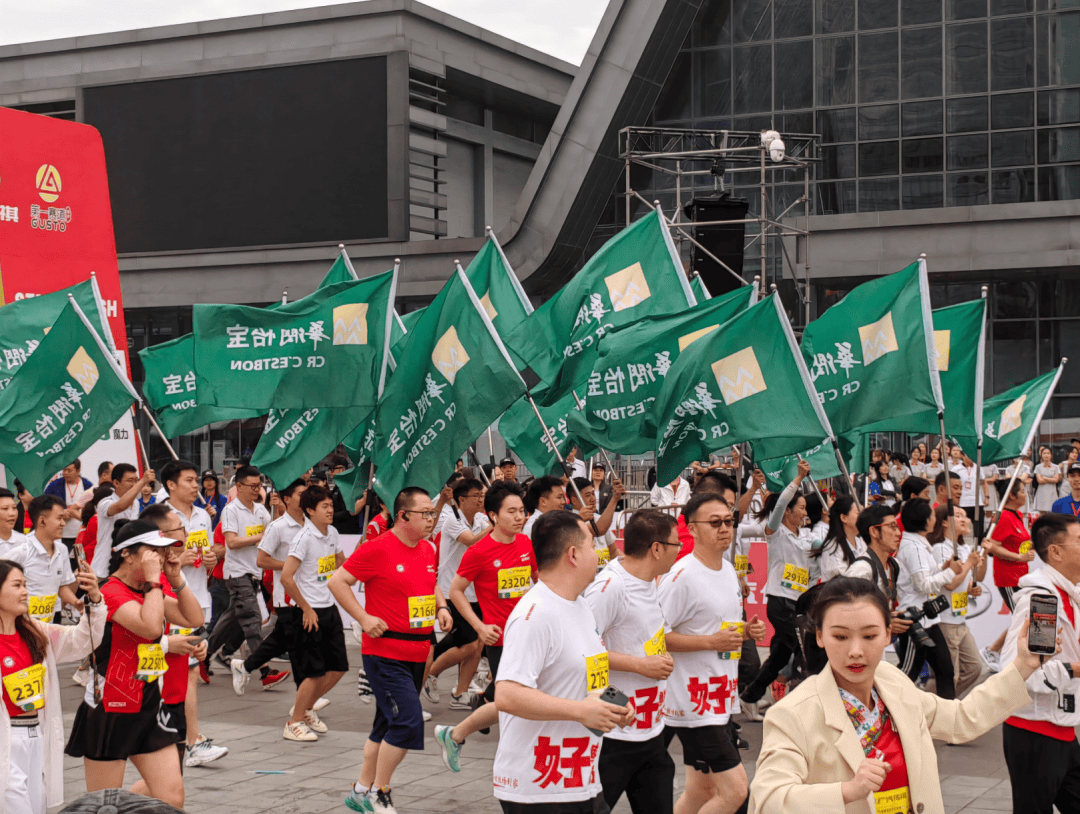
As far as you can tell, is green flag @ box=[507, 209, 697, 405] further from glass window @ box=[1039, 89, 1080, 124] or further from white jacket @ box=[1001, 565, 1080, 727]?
glass window @ box=[1039, 89, 1080, 124]

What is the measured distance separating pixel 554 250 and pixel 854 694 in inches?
1093

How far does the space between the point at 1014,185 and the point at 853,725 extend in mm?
27650

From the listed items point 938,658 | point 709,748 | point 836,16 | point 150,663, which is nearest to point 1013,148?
point 836,16

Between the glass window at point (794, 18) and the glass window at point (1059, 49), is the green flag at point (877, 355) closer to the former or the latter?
the glass window at point (1059, 49)

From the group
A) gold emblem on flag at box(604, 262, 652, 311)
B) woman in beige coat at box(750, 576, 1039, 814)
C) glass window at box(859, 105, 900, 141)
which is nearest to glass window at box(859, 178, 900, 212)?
glass window at box(859, 105, 900, 141)

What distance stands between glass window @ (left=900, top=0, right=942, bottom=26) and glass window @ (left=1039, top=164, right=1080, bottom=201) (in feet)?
13.8

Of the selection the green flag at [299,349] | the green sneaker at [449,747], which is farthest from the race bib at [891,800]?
the green flag at [299,349]

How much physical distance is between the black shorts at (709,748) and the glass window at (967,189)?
2486 centimetres

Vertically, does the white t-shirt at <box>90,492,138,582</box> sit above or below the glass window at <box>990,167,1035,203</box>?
below

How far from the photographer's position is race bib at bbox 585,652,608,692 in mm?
5203

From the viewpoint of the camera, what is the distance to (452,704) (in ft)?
37.5

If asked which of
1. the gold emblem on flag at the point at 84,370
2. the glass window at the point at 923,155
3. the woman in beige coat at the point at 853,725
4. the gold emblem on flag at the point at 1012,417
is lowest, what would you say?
the woman in beige coat at the point at 853,725

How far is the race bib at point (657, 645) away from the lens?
620 cm

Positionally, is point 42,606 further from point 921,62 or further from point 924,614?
point 921,62
